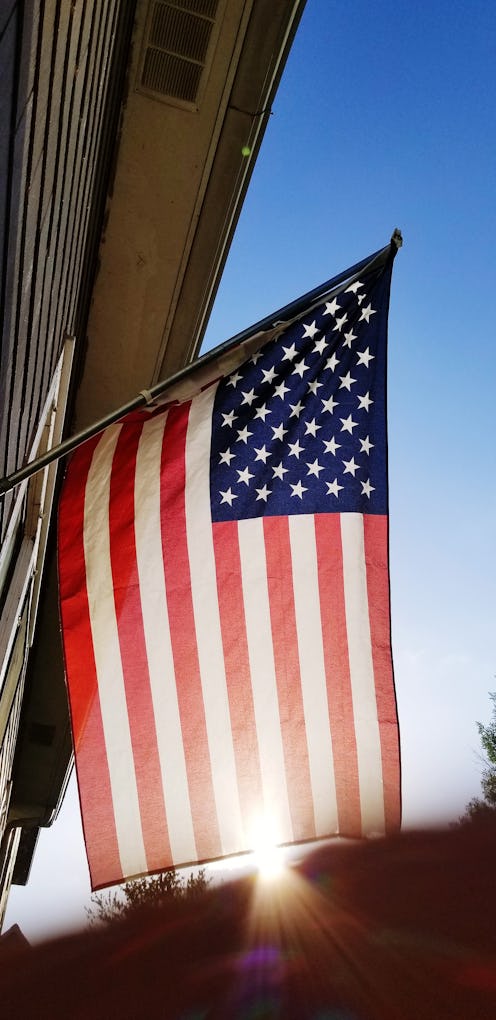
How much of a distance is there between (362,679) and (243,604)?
728mm

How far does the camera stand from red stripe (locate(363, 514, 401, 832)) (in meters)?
2.83

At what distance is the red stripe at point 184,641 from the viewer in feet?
9.07

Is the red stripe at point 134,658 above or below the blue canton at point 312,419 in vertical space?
below

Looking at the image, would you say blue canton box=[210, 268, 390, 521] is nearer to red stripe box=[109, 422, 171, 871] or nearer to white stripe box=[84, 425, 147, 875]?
red stripe box=[109, 422, 171, 871]

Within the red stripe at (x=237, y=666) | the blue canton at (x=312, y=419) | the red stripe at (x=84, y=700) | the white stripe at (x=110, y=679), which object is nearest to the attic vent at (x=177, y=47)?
the blue canton at (x=312, y=419)

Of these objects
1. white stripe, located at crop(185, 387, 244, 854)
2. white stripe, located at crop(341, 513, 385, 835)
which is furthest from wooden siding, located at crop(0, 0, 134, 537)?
white stripe, located at crop(341, 513, 385, 835)

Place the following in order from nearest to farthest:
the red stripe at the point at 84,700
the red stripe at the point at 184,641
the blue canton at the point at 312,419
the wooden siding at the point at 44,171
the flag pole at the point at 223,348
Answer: the wooden siding at the point at 44,171, the flag pole at the point at 223,348, the red stripe at the point at 84,700, the red stripe at the point at 184,641, the blue canton at the point at 312,419

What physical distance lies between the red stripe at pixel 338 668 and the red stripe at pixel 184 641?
65cm

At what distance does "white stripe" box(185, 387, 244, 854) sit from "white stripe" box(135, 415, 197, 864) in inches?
6.1

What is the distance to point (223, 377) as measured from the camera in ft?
10.8

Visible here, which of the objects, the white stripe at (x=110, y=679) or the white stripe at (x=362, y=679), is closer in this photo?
the white stripe at (x=110, y=679)

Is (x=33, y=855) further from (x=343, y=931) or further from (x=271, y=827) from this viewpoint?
(x=271, y=827)

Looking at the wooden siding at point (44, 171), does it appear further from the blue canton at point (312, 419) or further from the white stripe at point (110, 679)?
the blue canton at point (312, 419)

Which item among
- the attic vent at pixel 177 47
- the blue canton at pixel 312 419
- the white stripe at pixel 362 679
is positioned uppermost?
the attic vent at pixel 177 47
